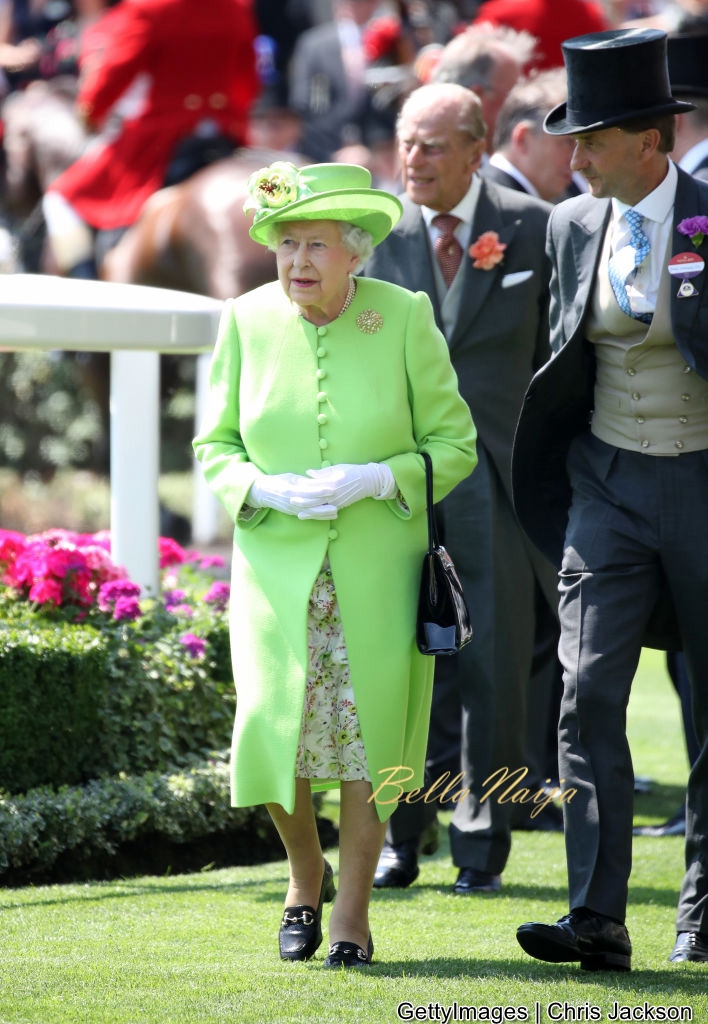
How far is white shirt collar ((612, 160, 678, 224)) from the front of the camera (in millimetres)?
4301

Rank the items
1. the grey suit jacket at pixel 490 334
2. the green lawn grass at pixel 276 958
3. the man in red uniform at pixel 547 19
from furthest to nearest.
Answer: the man in red uniform at pixel 547 19, the grey suit jacket at pixel 490 334, the green lawn grass at pixel 276 958

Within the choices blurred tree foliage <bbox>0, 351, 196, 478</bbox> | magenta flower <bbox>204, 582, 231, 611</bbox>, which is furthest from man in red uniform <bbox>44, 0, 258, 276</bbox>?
magenta flower <bbox>204, 582, 231, 611</bbox>

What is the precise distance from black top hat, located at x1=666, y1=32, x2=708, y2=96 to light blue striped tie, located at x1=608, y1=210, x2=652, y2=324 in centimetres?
262

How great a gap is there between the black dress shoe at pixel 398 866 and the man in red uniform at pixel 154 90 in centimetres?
673

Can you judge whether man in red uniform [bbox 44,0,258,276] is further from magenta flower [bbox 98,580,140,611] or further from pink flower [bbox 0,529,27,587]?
magenta flower [bbox 98,580,140,611]

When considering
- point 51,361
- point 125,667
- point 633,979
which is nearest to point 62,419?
point 51,361

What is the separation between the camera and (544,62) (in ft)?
33.0

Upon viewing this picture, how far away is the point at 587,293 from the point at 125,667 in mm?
1985

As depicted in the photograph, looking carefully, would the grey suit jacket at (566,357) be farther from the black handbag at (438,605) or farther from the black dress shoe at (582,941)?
the black dress shoe at (582,941)

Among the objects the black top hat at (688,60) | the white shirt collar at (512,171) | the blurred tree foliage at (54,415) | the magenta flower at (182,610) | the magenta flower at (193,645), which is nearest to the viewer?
the magenta flower at (193,645)

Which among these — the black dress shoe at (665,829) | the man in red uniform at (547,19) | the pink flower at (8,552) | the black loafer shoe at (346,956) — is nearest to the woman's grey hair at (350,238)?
the black loafer shoe at (346,956)

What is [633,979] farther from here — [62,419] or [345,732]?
[62,419]

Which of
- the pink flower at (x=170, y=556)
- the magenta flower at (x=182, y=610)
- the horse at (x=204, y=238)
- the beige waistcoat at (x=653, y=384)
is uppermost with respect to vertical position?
the horse at (x=204, y=238)

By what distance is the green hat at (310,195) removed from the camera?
4.18 m
